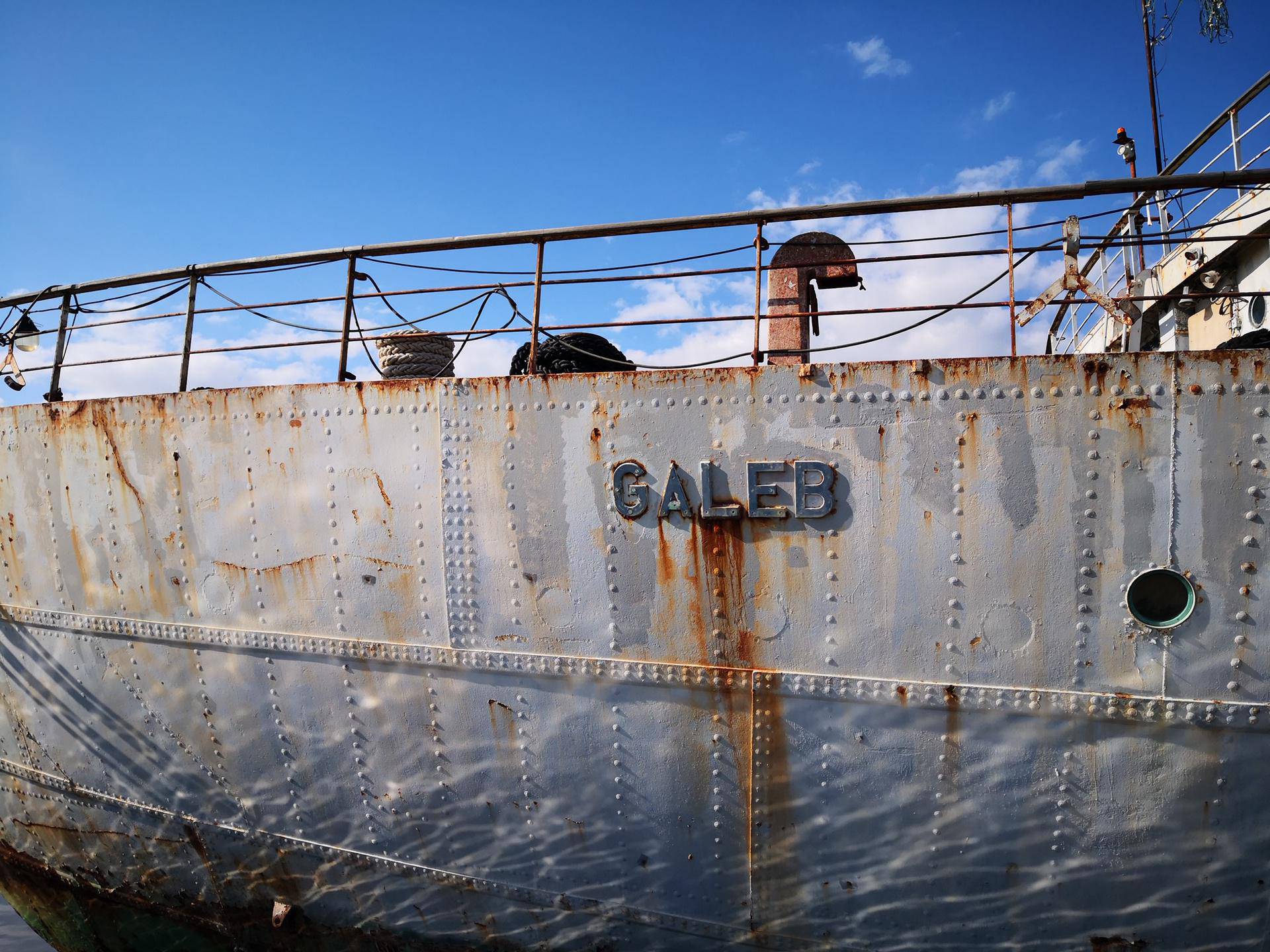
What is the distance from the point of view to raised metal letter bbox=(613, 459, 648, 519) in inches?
168

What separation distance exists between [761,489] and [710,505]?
298 mm

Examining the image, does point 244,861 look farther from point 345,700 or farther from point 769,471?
point 769,471

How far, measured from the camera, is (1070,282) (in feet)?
13.2

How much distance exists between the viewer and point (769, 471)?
4062mm

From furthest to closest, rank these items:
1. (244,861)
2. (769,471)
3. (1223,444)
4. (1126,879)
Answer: (244,861) < (769,471) < (1126,879) < (1223,444)

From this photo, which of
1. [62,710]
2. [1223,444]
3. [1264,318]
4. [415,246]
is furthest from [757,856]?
[62,710]

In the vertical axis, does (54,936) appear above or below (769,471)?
below

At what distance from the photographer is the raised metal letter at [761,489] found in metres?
4.05

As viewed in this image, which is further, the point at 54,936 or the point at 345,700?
the point at 54,936

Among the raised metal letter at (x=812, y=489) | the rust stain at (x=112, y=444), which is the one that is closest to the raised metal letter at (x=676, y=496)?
the raised metal letter at (x=812, y=489)

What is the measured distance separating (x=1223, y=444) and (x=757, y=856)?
3.24m

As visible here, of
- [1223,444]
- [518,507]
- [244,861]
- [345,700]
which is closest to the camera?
[1223,444]

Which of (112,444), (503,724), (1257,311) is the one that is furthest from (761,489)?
(112,444)

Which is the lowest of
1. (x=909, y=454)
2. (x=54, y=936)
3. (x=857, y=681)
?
(x=54, y=936)
